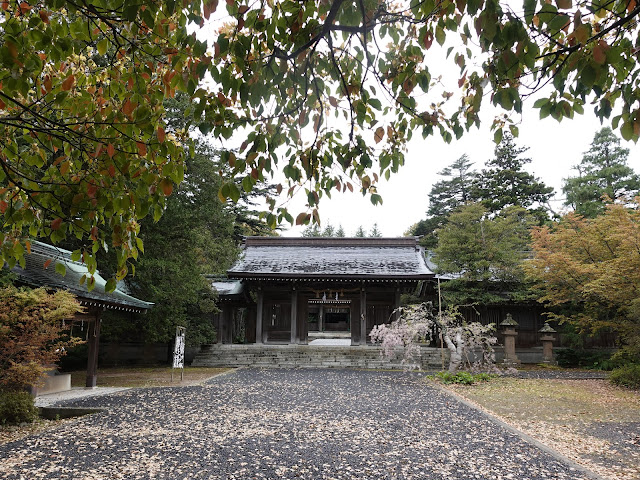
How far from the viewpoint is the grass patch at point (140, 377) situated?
1128 centimetres

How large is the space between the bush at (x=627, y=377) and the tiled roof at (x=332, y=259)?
680cm

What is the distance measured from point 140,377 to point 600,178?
26.3 meters

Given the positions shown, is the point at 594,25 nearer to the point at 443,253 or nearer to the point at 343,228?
the point at 443,253

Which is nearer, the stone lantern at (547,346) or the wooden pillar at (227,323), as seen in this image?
the stone lantern at (547,346)

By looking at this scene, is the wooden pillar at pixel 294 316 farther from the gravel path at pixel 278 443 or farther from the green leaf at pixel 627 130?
the green leaf at pixel 627 130

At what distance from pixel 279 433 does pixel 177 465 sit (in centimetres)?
171

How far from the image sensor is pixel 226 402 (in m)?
8.52

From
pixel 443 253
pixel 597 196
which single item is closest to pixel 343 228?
pixel 597 196

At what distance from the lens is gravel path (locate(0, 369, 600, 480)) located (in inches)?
174

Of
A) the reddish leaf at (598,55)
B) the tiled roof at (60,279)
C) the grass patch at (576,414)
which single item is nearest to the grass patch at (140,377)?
the tiled roof at (60,279)

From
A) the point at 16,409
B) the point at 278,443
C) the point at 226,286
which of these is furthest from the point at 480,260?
the point at 16,409

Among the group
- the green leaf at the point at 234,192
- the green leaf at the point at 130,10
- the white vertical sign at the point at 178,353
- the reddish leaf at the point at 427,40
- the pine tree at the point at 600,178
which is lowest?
the white vertical sign at the point at 178,353

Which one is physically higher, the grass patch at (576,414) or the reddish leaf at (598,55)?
the reddish leaf at (598,55)

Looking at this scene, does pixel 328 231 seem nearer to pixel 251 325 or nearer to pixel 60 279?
pixel 251 325
